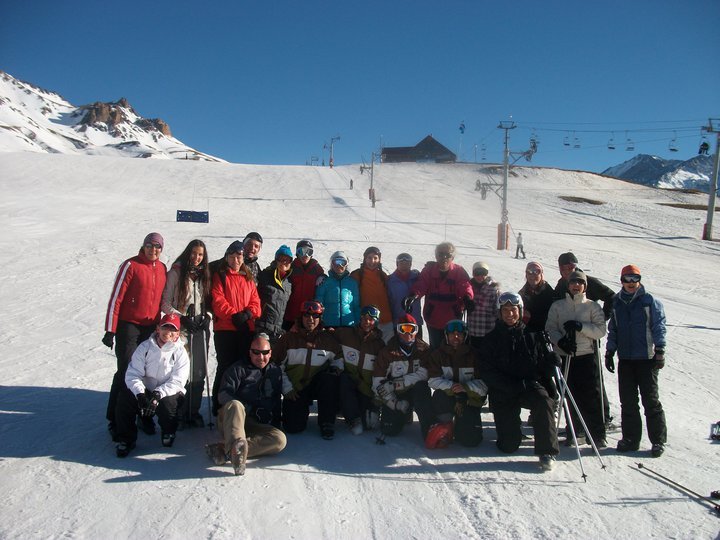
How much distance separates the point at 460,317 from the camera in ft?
18.4

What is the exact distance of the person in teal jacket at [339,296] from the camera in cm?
556

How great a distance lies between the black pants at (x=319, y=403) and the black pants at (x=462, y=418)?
3.12 ft

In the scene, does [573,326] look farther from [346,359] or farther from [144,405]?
[144,405]

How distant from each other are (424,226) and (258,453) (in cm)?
2009

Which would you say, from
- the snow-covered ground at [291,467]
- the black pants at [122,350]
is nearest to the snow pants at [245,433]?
the snow-covered ground at [291,467]

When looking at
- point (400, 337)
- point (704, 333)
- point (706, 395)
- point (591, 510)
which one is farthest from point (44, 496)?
point (704, 333)

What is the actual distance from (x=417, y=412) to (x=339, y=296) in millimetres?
1484

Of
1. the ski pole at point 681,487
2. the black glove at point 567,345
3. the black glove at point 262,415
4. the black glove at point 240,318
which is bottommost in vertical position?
the ski pole at point 681,487

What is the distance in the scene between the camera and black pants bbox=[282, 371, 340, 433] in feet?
16.0

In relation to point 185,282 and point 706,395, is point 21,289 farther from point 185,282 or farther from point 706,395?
point 706,395

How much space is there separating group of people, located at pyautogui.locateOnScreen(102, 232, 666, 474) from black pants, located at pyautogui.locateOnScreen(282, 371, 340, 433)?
1cm

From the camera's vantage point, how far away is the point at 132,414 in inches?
171

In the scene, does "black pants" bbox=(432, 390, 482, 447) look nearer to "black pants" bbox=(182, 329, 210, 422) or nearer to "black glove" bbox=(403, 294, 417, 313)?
"black glove" bbox=(403, 294, 417, 313)

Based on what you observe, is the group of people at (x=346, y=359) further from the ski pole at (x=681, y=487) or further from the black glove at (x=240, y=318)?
the ski pole at (x=681, y=487)
